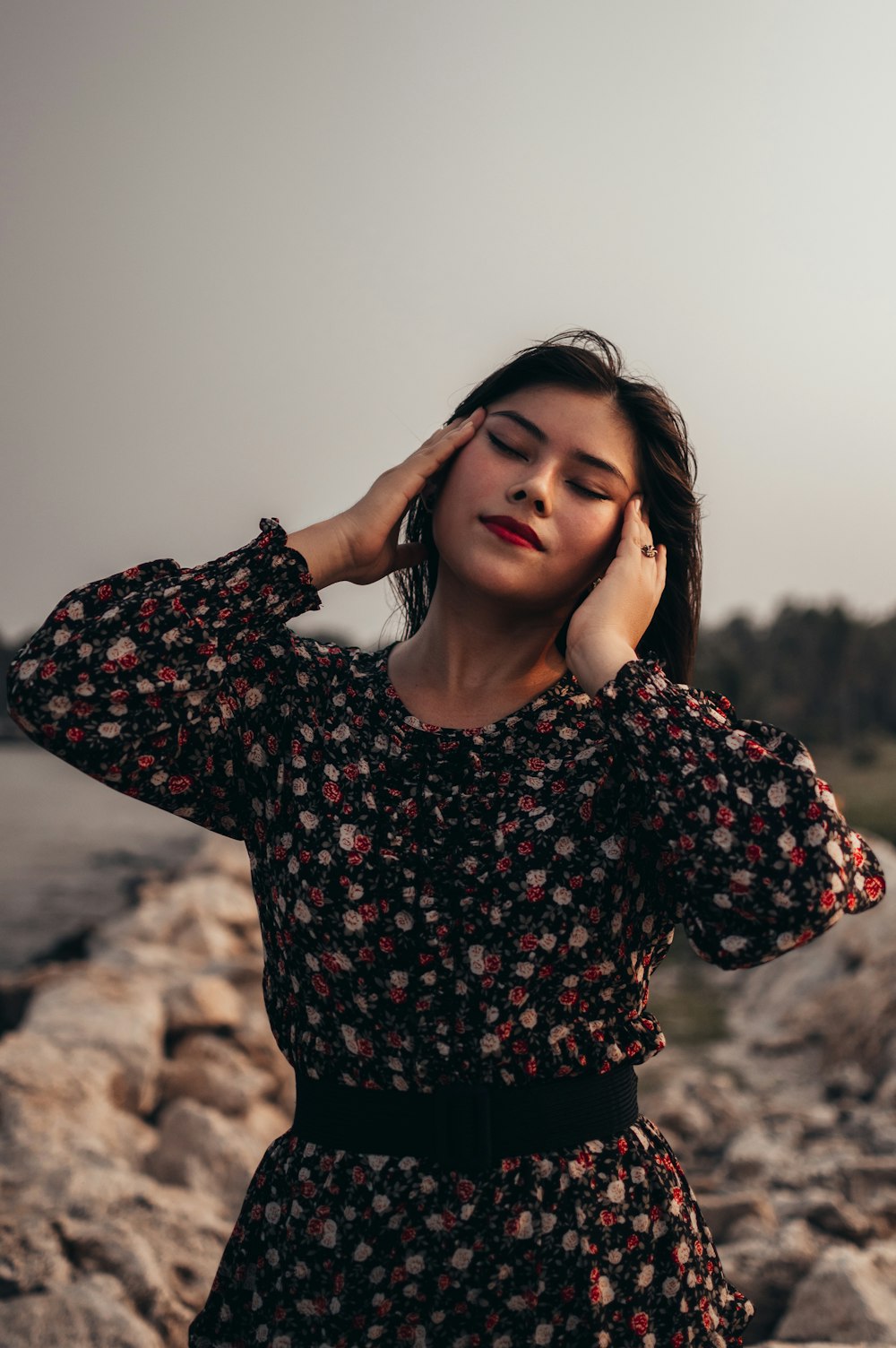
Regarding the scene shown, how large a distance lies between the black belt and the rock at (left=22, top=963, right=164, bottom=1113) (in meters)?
3.65

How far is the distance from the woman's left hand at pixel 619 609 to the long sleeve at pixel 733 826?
0.06 metres

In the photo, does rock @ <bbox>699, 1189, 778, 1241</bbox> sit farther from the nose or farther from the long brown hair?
the nose

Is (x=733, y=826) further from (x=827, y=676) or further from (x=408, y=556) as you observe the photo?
(x=827, y=676)

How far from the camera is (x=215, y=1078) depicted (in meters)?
5.37

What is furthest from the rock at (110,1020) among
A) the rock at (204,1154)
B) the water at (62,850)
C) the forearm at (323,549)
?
the forearm at (323,549)

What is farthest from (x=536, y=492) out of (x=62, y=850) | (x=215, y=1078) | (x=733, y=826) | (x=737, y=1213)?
(x=62, y=850)

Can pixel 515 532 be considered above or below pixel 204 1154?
above

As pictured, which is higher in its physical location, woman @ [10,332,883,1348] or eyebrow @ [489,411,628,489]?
eyebrow @ [489,411,628,489]

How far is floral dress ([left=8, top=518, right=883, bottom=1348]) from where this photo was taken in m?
1.67

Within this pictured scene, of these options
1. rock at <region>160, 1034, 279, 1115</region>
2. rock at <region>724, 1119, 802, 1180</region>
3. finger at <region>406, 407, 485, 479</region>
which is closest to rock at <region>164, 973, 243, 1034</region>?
rock at <region>160, 1034, 279, 1115</region>

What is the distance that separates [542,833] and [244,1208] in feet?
2.62

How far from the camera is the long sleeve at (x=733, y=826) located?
1521 mm

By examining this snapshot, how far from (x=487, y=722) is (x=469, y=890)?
327 mm

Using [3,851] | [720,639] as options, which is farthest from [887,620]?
[3,851]
